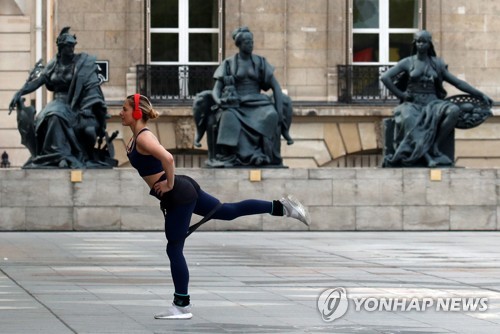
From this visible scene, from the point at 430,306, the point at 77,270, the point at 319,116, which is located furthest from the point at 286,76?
the point at 430,306

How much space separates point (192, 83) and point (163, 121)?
3.63ft

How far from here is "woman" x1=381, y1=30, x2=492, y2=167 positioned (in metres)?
27.4

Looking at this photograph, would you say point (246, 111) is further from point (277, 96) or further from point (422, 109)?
point (422, 109)

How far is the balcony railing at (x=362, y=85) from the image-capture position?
37.1 metres

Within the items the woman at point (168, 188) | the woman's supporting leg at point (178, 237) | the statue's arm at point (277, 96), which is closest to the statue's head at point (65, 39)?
the statue's arm at point (277, 96)

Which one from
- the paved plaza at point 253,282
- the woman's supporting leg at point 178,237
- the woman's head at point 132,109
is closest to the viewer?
the paved plaza at point 253,282

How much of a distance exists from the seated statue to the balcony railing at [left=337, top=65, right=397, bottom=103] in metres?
9.83

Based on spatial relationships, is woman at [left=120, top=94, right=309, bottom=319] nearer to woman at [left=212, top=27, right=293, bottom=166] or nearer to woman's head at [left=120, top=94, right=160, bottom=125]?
woman's head at [left=120, top=94, right=160, bottom=125]

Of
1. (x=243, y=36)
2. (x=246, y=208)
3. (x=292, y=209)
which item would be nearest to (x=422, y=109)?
(x=243, y=36)

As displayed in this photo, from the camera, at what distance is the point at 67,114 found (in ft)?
88.1

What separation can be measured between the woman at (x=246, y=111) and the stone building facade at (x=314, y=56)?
9.23 m

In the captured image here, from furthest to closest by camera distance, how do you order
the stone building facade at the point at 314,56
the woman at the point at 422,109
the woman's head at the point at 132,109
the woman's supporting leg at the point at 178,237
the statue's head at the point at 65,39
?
the stone building facade at the point at 314,56 < the woman at the point at 422,109 < the statue's head at the point at 65,39 < the woman's head at the point at 132,109 < the woman's supporting leg at the point at 178,237

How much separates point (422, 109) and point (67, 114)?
5357 millimetres

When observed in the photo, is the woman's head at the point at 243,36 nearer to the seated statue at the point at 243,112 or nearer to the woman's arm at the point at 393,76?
the seated statue at the point at 243,112
